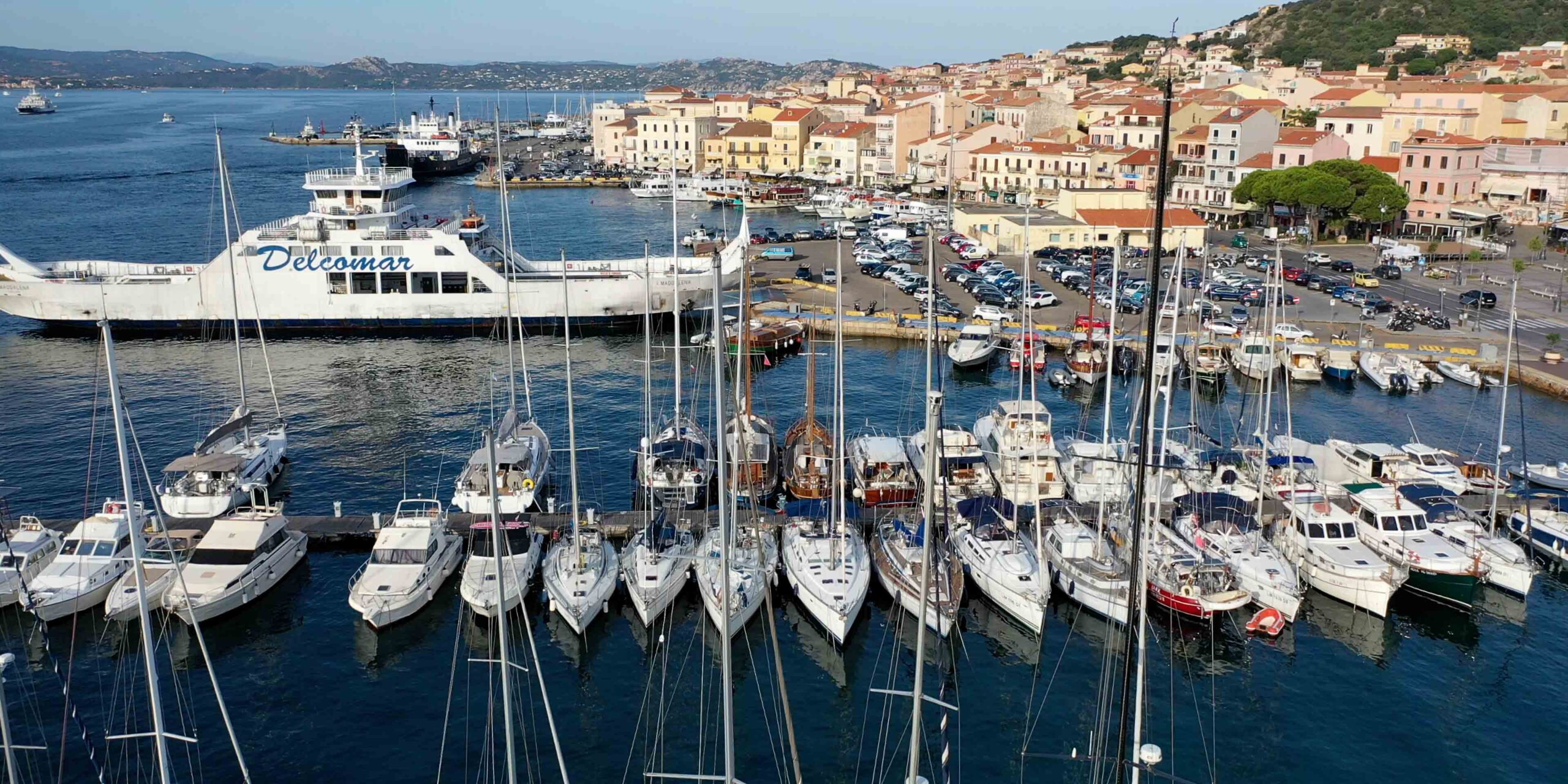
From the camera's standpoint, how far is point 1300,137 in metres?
64.1

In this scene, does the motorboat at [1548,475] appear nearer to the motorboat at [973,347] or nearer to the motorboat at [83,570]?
the motorboat at [973,347]

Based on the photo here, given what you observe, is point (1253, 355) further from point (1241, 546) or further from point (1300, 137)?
point (1300, 137)

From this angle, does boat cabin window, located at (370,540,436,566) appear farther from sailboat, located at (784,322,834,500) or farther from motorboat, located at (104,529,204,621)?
sailboat, located at (784,322,834,500)

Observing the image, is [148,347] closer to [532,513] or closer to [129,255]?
[129,255]

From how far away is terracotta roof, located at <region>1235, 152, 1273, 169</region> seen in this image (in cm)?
6372

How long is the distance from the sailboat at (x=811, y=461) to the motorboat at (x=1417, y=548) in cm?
1091

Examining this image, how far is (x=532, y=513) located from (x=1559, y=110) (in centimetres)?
7240

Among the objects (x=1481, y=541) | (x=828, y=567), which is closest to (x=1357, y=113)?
(x=1481, y=541)

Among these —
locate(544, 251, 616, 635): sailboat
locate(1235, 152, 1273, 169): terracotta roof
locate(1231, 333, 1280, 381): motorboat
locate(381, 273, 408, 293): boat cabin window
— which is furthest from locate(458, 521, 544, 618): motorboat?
locate(1235, 152, 1273, 169): terracotta roof

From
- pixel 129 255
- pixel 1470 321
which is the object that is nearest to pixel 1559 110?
pixel 1470 321

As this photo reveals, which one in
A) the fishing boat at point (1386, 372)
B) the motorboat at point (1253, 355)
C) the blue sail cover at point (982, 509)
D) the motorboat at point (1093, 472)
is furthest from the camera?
the fishing boat at point (1386, 372)

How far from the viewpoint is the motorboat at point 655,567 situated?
2002 cm

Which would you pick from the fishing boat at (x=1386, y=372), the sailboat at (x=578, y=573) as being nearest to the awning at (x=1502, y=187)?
the fishing boat at (x=1386, y=372)

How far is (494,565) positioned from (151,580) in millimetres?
6680
